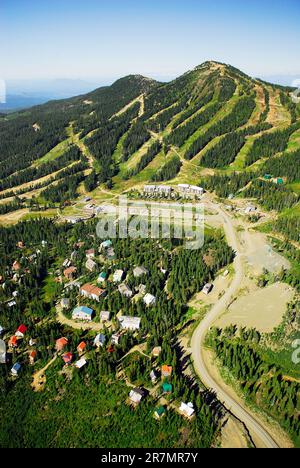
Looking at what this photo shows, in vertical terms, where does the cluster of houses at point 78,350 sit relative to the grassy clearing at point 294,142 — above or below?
below

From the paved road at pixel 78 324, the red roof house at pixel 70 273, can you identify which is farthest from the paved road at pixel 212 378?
the red roof house at pixel 70 273

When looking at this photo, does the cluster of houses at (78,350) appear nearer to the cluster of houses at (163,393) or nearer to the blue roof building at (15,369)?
the blue roof building at (15,369)

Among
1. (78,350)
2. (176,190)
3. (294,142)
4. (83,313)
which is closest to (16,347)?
(78,350)

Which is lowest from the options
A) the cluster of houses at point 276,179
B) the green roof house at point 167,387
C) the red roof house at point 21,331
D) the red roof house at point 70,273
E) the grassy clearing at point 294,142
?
the red roof house at point 21,331

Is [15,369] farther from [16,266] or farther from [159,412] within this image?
[16,266]

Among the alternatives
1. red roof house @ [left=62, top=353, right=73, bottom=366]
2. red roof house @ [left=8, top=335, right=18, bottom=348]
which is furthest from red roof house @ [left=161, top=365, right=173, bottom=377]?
red roof house @ [left=8, top=335, right=18, bottom=348]

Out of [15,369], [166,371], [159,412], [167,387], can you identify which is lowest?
[15,369]

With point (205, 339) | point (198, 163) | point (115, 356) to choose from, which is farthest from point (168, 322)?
point (198, 163)

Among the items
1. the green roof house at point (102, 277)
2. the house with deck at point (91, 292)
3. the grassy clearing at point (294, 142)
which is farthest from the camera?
the grassy clearing at point (294, 142)
